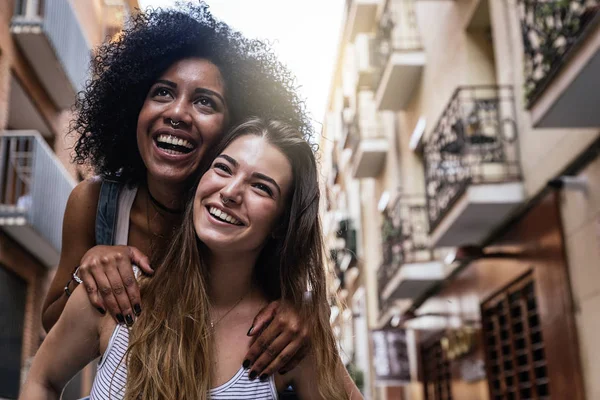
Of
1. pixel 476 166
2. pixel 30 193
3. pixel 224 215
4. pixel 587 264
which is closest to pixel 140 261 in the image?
pixel 224 215

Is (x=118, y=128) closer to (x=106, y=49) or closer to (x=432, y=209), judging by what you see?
(x=106, y=49)

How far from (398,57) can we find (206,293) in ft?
41.9

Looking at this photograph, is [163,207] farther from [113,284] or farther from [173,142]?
[113,284]

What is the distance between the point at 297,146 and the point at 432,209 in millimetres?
9780

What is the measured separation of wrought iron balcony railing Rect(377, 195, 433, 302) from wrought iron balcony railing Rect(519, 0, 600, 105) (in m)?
6.04

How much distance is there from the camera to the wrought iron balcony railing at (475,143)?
34.3 ft

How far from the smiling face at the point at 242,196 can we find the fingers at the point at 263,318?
0.66ft

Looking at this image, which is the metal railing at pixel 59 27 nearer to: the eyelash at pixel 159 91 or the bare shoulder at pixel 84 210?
the bare shoulder at pixel 84 210

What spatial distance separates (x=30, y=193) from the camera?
12297mm

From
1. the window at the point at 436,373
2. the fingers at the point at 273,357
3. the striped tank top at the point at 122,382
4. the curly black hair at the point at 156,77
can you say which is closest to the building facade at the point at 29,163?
the window at the point at 436,373

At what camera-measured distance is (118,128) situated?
3.31 meters

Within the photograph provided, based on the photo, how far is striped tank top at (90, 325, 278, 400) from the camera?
260 centimetres

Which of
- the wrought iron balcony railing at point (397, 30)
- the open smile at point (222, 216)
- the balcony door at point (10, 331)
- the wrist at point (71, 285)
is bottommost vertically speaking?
the wrist at point (71, 285)

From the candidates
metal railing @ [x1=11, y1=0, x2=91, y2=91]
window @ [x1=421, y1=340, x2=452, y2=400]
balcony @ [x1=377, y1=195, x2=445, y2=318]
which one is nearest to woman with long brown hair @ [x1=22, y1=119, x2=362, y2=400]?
metal railing @ [x1=11, y1=0, x2=91, y2=91]
